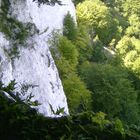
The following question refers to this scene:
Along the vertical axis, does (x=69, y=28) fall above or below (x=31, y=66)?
above

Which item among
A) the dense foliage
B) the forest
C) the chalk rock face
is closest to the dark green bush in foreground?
the forest

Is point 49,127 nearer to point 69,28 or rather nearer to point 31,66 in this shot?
point 31,66

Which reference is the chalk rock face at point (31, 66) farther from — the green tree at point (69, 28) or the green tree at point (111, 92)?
the green tree at point (69, 28)

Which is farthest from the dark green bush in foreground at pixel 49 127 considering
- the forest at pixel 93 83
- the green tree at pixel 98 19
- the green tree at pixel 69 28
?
the green tree at pixel 98 19

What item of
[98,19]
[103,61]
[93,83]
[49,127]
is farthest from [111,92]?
[49,127]

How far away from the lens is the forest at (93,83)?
198 inches

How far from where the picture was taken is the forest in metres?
5.02

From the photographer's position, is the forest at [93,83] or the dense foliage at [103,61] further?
the dense foliage at [103,61]

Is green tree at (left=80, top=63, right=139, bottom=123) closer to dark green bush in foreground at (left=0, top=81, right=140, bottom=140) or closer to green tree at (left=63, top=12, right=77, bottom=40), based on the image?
green tree at (left=63, top=12, right=77, bottom=40)

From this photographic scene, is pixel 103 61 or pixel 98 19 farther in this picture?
pixel 98 19

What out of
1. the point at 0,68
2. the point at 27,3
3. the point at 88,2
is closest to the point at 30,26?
the point at 27,3

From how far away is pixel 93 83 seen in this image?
129 ft

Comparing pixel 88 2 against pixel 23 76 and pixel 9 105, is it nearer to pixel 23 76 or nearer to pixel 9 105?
pixel 23 76

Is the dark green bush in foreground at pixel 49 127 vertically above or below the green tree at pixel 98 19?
below
